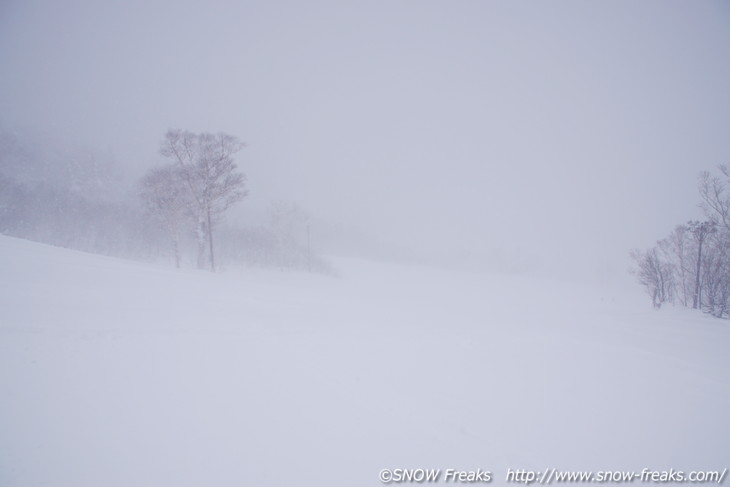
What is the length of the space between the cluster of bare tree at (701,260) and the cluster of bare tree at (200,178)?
33.7 meters

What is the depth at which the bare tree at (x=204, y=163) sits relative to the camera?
72.5ft

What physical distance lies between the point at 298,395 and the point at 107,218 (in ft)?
131

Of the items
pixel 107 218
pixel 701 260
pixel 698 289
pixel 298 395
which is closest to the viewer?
pixel 298 395

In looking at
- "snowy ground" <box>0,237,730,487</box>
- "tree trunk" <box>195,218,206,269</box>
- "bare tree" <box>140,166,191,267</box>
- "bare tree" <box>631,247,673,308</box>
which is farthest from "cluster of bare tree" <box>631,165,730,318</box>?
"bare tree" <box>140,166,191,267</box>

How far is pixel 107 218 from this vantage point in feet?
112

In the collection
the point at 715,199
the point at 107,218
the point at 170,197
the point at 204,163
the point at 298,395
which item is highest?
the point at 204,163

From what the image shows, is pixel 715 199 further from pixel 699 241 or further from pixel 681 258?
pixel 681 258

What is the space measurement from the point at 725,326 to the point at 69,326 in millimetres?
28126

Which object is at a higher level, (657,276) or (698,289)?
(657,276)

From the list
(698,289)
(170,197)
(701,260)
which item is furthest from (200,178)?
(701,260)

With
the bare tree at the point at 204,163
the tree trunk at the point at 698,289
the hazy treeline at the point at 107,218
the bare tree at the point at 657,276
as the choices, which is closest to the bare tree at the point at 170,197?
the hazy treeline at the point at 107,218

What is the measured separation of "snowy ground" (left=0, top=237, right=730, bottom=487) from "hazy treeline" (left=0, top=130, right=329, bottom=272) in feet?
50.6

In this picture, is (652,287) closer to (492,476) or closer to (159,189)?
(492,476)

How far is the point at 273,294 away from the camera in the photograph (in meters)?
15.5
